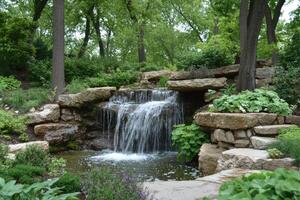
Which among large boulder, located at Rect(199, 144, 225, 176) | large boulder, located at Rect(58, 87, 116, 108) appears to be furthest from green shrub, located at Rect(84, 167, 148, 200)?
large boulder, located at Rect(58, 87, 116, 108)

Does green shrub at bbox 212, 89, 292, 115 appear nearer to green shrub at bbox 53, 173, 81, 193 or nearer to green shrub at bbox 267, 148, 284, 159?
green shrub at bbox 267, 148, 284, 159

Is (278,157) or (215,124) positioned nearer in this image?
(278,157)

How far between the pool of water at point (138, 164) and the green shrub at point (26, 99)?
6.31 feet

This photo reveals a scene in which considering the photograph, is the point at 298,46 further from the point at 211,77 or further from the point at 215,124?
the point at 215,124

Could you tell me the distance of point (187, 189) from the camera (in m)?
4.73

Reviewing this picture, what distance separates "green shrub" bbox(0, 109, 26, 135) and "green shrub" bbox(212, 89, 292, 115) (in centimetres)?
502

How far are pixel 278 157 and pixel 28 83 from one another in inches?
418

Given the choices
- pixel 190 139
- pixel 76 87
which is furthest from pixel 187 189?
pixel 76 87

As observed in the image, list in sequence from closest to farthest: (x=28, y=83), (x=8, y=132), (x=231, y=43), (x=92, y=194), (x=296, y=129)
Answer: (x=92, y=194), (x=296, y=129), (x=8, y=132), (x=231, y=43), (x=28, y=83)

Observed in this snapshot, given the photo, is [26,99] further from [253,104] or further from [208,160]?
[253,104]

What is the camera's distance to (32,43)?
15984mm

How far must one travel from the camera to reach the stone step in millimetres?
→ 6844

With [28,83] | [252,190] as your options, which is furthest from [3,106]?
[252,190]

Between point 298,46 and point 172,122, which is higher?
point 298,46
